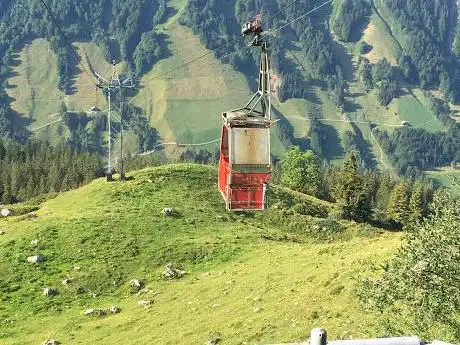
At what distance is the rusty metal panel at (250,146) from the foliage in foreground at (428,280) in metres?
8.65

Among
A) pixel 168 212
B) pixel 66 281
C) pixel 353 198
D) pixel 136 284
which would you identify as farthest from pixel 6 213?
pixel 353 198

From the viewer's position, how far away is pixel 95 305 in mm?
48906

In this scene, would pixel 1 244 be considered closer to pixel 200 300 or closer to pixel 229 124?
pixel 200 300

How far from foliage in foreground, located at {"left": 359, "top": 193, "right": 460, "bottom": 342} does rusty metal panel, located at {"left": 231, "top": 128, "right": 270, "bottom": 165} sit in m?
8.65

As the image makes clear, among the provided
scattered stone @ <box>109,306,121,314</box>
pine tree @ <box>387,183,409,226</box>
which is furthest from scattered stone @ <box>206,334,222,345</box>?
pine tree @ <box>387,183,409,226</box>

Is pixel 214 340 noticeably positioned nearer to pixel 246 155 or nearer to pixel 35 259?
pixel 246 155

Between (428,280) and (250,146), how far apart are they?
1166cm

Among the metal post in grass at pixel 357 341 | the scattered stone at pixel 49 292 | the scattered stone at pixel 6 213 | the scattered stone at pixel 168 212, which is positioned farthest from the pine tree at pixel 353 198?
A: the metal post in grass at pixel 357 341

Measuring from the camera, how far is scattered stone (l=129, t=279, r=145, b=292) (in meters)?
51.8

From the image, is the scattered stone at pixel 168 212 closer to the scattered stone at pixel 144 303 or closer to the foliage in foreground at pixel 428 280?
the scattered stone at pixel 144 303

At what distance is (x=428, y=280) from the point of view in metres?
23.5

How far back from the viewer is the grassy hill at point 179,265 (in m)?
39.1

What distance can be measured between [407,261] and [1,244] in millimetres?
44480

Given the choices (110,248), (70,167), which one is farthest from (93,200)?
(70,167)
